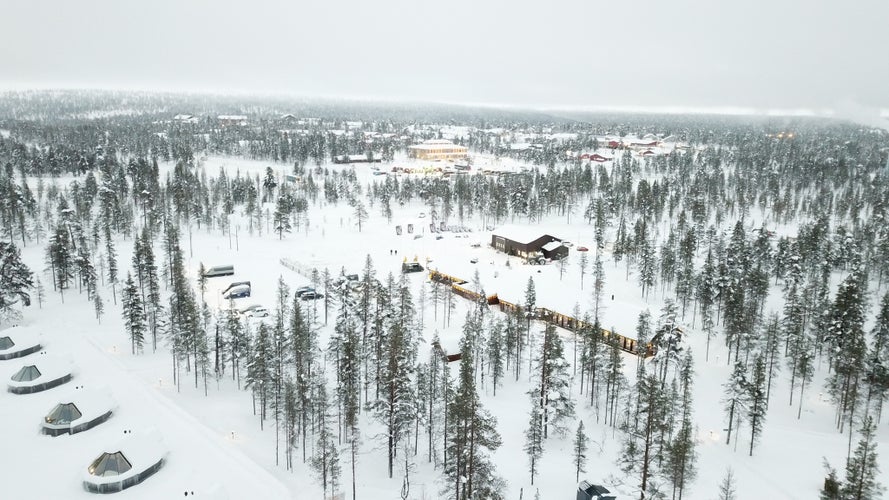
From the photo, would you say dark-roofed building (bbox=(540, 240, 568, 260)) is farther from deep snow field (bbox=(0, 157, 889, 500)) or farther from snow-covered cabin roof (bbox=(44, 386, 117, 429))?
snow-covered cabin roof (bbox=(44, 386, 117, 429))

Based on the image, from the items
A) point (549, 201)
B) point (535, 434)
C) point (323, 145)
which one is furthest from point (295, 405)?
point (323, 145)

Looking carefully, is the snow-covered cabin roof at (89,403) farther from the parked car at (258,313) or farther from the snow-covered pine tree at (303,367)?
the parked car at (258,313)

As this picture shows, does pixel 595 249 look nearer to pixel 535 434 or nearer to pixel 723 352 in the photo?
pixel 723 352

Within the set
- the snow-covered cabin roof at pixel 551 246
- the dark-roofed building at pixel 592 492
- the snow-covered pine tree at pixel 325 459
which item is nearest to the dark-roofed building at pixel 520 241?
the snow-covered cabin roof at pixel 551 246

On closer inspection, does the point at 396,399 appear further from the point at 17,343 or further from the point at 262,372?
the point at 17,343

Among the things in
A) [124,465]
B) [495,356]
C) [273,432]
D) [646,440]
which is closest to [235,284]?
[273,432]

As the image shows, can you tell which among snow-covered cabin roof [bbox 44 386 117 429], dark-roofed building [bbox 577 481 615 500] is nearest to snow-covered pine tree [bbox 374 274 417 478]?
dark-roofed building [bbox 577 481 615 500]
